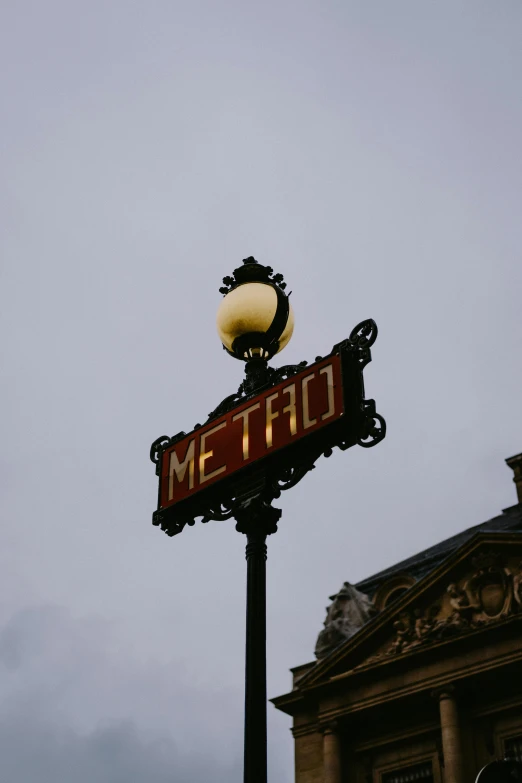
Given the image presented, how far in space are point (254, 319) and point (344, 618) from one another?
84.7 ft

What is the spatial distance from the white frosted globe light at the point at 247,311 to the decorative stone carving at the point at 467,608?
21.8 metres

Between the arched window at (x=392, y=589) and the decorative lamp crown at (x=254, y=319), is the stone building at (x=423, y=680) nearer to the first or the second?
the arched window at (x=392, y=589)

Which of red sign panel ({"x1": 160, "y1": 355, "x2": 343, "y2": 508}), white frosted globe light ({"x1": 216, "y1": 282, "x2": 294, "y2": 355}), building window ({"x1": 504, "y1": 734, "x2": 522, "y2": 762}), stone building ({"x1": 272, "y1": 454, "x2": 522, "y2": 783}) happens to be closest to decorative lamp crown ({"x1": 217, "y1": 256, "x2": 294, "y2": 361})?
white frosted globe light ({"x1": 216, "y1": 282, "x2": 294, "y2": 355})

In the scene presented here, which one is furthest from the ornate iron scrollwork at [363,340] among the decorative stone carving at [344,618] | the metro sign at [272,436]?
the decorative stone carving at [344,618]

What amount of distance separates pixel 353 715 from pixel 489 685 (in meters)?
4.24

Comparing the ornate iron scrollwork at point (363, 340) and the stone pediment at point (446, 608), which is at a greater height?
the stone pediment at point (446, 608)

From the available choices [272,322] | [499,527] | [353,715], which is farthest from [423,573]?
[272,322]

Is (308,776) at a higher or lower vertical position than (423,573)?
lower

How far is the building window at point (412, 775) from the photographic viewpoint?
2978 centimetres

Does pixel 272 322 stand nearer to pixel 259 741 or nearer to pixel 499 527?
pixel 259 741

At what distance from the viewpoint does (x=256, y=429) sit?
8719 millimetres

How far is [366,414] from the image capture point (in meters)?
8.34

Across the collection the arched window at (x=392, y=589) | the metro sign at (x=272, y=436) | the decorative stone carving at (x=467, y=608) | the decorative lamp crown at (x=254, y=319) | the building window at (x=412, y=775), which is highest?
the arched window at (x=392, y=589)

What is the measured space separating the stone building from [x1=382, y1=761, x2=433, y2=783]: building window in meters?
0.03
